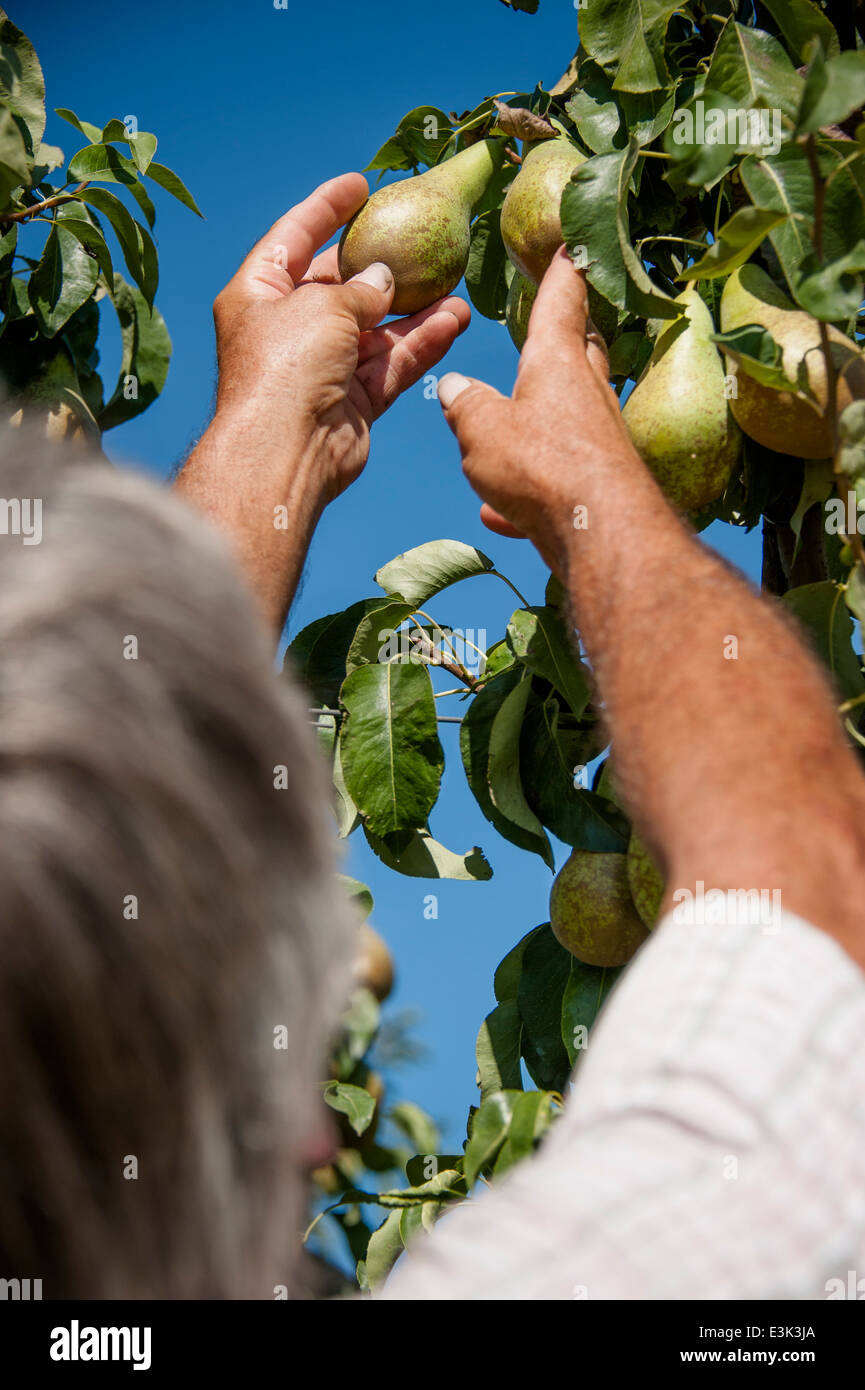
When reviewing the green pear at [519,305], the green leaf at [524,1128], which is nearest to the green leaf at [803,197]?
the green pear at [519,305]

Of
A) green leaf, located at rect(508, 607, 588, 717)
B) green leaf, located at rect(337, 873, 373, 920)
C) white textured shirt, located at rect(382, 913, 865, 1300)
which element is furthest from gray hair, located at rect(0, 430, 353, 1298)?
green leaf, located at rect(337, 873, 373, 920)

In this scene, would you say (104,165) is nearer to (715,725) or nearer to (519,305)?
(519,305)

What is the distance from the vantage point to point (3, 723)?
39cm

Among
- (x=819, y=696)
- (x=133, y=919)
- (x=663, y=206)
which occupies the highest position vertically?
(x=663, y=206)

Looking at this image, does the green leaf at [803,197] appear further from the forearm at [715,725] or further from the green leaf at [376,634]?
the green leaf at [376,634]

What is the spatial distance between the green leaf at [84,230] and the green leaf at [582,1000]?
1080mm

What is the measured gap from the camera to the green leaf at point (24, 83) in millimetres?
1457

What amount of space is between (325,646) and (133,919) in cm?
122

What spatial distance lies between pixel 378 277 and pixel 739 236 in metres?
0.53

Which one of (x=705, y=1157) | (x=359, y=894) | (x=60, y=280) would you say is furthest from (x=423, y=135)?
(x=705, y=1157)

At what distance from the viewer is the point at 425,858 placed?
157cm

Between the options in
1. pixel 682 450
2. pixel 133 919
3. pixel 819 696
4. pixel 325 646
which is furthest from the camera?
pixel 325 646
